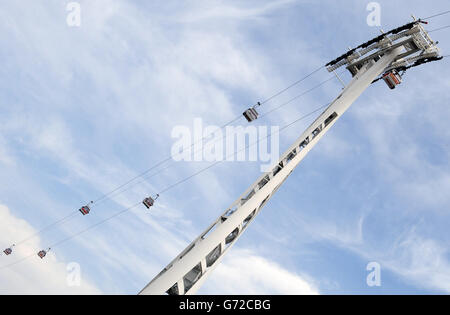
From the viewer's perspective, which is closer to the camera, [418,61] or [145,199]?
[418,61]

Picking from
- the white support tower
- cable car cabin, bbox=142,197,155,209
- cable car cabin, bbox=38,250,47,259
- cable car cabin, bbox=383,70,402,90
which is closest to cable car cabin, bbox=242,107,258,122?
the white support tower

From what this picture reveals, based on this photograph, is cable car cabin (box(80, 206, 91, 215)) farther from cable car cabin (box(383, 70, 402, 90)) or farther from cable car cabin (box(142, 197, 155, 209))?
cable car cabin (box(383, 70, 402, 90))

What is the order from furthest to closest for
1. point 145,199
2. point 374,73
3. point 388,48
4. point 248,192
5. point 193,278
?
1. point 145,199
2. point 388,48
3. point 374,73
4. point 248,192
5. point 193,278

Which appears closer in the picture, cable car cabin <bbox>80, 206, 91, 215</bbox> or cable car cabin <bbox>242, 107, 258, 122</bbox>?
cable car cabin <bbox>242, 107, 258, 122</bbox>

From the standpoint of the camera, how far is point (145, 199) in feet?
91.1

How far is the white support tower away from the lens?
12227mm

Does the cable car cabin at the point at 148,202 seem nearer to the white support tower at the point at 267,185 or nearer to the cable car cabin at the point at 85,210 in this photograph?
the cable car cabin at the point at 85,210

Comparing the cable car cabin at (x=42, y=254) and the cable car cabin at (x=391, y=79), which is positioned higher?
the cable car cabin at (x=391, y=79)

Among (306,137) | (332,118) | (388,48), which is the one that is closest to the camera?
(306,137)

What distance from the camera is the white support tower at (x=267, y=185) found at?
40.1 feet

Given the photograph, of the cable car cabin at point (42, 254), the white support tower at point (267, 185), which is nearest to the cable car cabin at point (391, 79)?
the white support tower at point (267, 185)

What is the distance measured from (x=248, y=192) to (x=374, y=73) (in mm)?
13374
